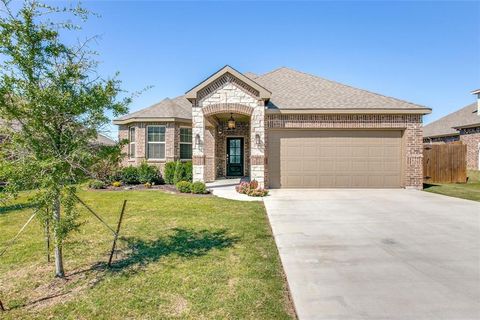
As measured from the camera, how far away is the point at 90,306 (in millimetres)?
3178

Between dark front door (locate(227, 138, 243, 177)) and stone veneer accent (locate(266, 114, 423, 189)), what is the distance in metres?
4.78

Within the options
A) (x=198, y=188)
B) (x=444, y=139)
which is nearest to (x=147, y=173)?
(x=198, y=188)

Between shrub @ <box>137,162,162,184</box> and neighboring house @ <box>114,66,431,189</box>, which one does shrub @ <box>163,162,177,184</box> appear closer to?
shrub @ <box>137,162,162,184</box>

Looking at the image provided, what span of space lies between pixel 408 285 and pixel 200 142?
923cm

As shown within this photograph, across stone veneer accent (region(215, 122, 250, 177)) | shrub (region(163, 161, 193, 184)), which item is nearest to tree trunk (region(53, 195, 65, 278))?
shrub (region(163, 161, 193, 184))

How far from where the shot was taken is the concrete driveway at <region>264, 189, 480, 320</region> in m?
3.07

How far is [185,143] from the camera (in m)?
15.5

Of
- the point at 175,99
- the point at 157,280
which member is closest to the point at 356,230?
the point at 157,280

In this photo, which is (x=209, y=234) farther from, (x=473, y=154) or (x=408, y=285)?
(x=473, y=154)

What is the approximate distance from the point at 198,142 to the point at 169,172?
10.5ft

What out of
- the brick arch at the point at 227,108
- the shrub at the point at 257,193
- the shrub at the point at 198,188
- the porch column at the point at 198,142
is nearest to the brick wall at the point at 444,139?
the brick arch at the point at 227,108

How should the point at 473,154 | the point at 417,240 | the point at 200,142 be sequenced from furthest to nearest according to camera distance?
the point at 473,154, the point at 200,142, the point at 417,240

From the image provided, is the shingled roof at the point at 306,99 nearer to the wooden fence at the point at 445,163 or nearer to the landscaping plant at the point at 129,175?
the landscaping plant at the point at 129,175

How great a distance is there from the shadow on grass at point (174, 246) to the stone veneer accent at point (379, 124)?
23.7ft
